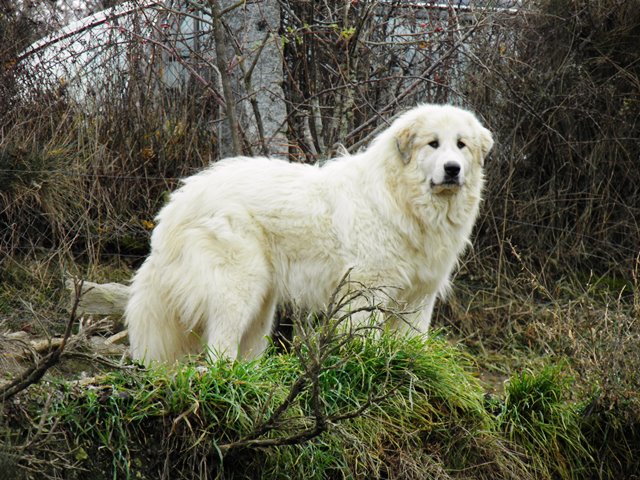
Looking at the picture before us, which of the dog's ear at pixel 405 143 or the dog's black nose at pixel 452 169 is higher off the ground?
the dog's ear at pixel 405 143

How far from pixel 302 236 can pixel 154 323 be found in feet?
3.50

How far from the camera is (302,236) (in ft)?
17.6

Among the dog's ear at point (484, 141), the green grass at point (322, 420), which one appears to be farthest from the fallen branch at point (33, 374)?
the dog's ear at point (484, 141)

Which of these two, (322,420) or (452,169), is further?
(452,169)

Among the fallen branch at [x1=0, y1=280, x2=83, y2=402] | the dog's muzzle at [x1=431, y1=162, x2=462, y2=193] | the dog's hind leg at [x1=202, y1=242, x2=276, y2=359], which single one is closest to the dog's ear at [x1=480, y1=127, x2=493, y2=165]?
the dog's muzzle at [x1=431, y1=162, x2=462, y2=193]

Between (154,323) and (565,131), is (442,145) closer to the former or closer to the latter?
(154,323)

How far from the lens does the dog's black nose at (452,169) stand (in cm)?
521

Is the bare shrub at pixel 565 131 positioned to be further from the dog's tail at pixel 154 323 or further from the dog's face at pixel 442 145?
the dog's tail at pixel 154 323

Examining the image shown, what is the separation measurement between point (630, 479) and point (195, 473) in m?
2.43

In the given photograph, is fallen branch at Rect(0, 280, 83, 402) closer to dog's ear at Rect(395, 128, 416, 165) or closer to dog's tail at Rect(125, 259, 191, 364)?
dog's tail at Rect(125, 259, 191, 364)

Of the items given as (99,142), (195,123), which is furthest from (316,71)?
(99,142)

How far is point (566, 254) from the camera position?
7707 millimetres

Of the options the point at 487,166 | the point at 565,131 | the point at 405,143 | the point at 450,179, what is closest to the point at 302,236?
the point at 405,143

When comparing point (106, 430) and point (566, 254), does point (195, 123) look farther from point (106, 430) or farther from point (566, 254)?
point (106, 430)
